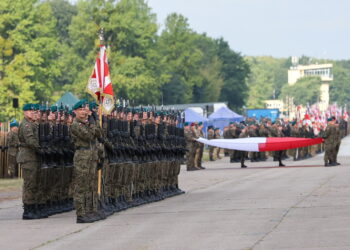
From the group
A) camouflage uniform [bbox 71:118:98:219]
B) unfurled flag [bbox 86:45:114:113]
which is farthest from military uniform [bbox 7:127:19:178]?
camouflage uniform [bbox 71:118:98:219]

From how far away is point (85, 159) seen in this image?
16.1m

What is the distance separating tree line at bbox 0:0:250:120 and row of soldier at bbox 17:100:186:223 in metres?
47.5

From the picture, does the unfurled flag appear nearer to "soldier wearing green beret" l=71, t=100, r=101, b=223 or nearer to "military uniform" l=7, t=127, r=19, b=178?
"soldier wearing green beret" l=71, t=100, r=101, b=223

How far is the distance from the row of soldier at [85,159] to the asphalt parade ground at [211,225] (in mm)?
381

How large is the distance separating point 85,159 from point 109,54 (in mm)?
65749

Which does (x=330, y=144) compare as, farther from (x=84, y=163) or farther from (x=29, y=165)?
(x=84, y=163)

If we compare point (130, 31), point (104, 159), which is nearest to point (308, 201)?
point (104, 159)

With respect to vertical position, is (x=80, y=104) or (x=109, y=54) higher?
(x=109, y=54)

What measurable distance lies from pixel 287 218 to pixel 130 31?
68.4 metres

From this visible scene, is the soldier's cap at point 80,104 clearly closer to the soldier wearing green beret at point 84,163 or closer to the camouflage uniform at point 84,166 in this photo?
the soldier wearing green beret at point 84,163

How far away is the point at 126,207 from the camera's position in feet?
61.2

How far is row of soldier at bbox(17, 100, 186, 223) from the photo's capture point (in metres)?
16.1

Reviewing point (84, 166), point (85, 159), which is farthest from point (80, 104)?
point (84, 166)

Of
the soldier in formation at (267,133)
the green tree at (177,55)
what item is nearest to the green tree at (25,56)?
the soldier in formation at (267,133)
